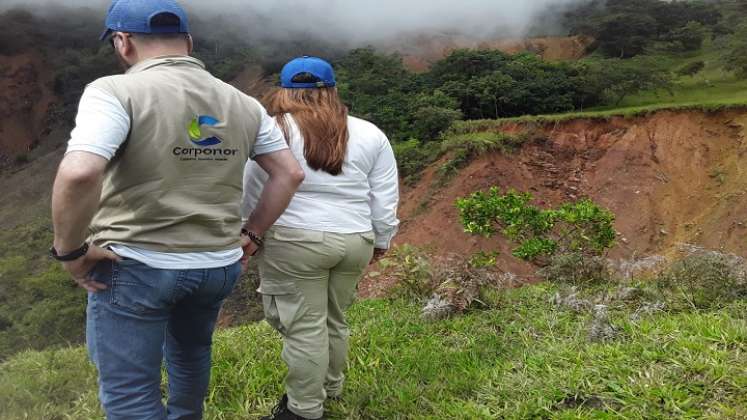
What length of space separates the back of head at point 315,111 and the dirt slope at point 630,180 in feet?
27.8

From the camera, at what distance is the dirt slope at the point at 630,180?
10.8 m

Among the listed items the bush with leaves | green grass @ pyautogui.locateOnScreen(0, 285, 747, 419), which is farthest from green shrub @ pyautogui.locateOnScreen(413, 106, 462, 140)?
green grass @ pyautogui.locateOnScreen(0, 285, 747, 419)

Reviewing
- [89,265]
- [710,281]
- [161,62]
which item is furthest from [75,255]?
[710,281]

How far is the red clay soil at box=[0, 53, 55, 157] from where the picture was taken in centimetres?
2781

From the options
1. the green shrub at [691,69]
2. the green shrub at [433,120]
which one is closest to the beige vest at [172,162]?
the green shrub at [433,120]

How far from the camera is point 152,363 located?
5.58ft

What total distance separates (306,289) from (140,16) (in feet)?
3.43

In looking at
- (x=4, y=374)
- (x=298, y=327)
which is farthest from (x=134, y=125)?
(x=4, y=374)

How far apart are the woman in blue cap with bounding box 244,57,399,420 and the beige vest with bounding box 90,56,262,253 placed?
409 mm

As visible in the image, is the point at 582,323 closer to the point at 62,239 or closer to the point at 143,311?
the point at 143,311

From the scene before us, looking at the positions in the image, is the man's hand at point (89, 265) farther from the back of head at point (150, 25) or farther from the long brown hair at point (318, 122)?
the long brown hair at point (318, 122)

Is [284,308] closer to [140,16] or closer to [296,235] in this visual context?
[296,235]

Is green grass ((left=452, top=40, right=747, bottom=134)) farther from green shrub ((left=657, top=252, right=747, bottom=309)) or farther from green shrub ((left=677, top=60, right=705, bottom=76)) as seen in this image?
green shrub ((left=657, top=252, right=747, bottom=309))

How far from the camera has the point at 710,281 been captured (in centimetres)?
339
